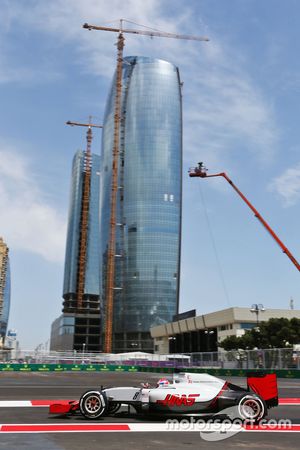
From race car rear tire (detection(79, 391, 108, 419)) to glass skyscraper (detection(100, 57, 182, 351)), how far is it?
161 metres

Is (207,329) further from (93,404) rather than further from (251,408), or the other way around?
(93,404)

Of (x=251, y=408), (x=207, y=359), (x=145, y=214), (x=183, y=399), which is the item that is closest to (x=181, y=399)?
(x=183, y=399)

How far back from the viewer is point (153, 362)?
68250 mm

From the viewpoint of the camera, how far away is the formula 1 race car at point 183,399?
10938mm

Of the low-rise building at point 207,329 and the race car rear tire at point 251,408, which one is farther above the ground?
the low-rise building at point 207,329

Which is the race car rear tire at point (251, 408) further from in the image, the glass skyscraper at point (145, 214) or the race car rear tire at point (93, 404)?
the glass skyscraper at point (145, 214)

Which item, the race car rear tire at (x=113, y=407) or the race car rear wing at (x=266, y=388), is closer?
the race car rear tire at (x=113, y=407)

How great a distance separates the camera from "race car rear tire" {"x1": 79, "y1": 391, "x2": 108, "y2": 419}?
439 inches

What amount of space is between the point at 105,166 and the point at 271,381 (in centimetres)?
17782

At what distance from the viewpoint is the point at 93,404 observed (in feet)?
36.9

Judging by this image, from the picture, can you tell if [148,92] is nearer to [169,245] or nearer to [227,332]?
[169,245]

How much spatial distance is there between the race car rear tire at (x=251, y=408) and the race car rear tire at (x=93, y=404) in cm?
316

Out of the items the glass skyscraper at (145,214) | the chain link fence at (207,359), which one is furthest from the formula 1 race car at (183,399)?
the glass skyscraper at (145,214)

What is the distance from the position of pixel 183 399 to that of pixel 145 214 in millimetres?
165909
